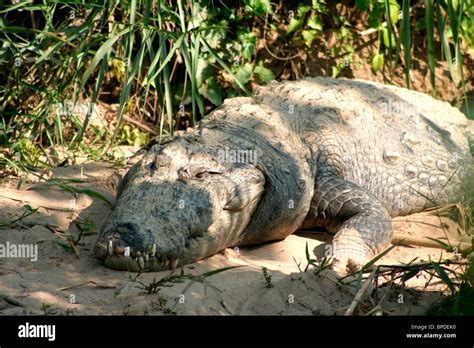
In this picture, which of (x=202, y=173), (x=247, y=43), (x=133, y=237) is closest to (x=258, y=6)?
(x=247, y=43)

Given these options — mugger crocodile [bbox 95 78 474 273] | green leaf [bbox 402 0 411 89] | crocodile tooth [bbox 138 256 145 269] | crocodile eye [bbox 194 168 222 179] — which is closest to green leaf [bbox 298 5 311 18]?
mugger crocodile [bbox 95 78 474 273]

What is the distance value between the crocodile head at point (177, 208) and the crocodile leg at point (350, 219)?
0.70 metres

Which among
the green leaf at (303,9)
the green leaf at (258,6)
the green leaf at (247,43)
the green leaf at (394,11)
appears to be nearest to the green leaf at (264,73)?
the green leaf at (247,43)

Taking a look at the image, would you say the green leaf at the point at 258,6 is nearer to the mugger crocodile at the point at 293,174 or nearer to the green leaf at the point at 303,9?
the green leaf at the point at 303,9

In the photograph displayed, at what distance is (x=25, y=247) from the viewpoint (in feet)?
16.7

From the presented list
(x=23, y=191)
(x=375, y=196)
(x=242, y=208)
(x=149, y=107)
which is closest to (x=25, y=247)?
(x=23, y=191)

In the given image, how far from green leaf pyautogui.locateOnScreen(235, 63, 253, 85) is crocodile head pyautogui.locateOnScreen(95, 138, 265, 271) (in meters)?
2.80

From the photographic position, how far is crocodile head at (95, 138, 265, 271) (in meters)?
4.89

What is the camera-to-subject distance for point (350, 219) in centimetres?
623

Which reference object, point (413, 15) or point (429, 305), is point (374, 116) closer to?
point (413, 15)

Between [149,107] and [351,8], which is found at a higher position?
[351,8]

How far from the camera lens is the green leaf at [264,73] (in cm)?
876

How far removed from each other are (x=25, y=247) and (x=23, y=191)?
103 centimetres

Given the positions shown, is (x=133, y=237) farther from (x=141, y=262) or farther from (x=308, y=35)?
(x=308, y=35)
